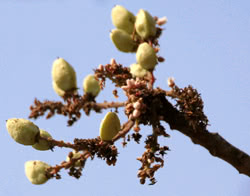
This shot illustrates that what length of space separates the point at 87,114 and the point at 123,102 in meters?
0.51

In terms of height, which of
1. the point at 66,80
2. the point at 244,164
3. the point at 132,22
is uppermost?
the point at 132,22

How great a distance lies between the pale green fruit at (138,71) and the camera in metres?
4.14

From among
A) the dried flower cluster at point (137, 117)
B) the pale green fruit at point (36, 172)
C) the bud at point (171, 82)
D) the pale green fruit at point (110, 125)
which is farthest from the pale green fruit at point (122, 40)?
the pale green fruit at point (36, 172)

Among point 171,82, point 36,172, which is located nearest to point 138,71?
point 171,82

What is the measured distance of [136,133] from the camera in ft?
13.6

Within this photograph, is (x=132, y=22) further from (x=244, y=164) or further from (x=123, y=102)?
(x=244, y=164)

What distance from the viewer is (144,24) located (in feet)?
13.0

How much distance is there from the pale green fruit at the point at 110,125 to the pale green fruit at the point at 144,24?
0.64 metres

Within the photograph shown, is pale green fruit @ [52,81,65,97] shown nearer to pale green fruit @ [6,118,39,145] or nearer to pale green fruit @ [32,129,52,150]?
pale green fruit @ [6,118,39,145]

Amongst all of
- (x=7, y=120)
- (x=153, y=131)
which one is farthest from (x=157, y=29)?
(x=7, y=120)

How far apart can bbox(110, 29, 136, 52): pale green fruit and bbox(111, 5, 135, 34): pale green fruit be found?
61mm

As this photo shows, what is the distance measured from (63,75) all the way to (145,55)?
0.61 metres

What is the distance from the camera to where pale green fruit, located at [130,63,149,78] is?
414cm

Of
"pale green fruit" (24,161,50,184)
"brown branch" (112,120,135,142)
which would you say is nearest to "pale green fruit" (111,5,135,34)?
"brown branch" (112,120,135,142)
